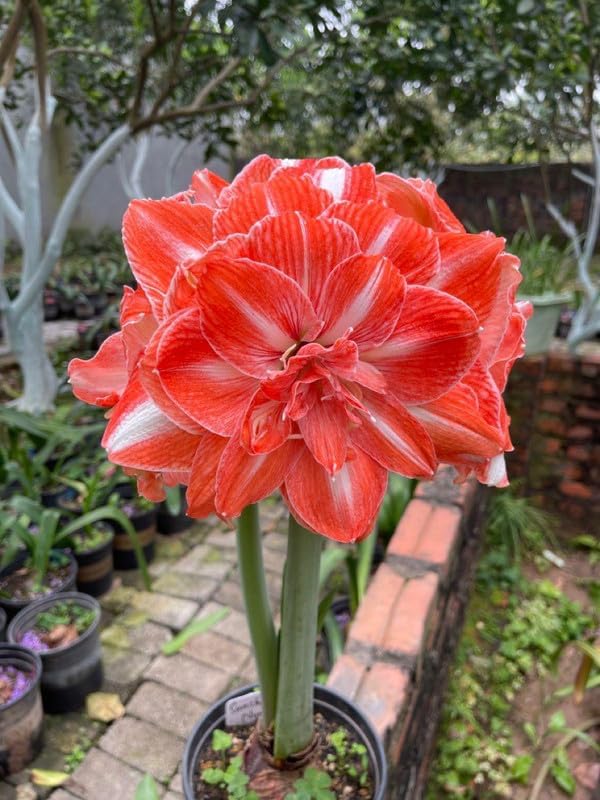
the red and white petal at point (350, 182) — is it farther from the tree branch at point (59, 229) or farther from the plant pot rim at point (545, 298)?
the tree branch at point (59, 229)

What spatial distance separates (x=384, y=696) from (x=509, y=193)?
632 centimetres

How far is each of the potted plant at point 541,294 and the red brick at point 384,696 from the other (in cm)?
212

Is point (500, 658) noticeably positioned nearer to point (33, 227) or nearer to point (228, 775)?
point (228, 775)

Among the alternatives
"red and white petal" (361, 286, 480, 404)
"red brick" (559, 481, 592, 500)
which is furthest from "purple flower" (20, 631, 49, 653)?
"red brick" (559, 481, 592, 500)

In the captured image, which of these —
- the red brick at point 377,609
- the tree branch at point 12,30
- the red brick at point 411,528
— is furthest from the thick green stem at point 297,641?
the tree branch at point 12,30

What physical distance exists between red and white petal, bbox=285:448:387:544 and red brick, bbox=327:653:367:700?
2.51ft

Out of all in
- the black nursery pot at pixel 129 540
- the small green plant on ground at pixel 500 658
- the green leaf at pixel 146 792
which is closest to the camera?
the green leaf at pixel 146 792

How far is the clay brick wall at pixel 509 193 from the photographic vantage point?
6.15 m

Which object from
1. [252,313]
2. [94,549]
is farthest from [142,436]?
[94,549]

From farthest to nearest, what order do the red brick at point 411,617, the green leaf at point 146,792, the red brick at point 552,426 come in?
1. the red brick at point 552,426
2. the red brick at point 411,617
3. the green leaf at point 146,792

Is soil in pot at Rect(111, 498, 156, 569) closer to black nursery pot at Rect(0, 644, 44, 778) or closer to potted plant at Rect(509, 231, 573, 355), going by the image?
black nursery pot at Rect(0, 644, 44, 778)

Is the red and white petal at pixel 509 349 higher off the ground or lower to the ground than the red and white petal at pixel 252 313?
lower

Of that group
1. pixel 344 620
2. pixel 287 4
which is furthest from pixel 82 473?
pixel 287 4

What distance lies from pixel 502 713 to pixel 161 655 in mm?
1299
